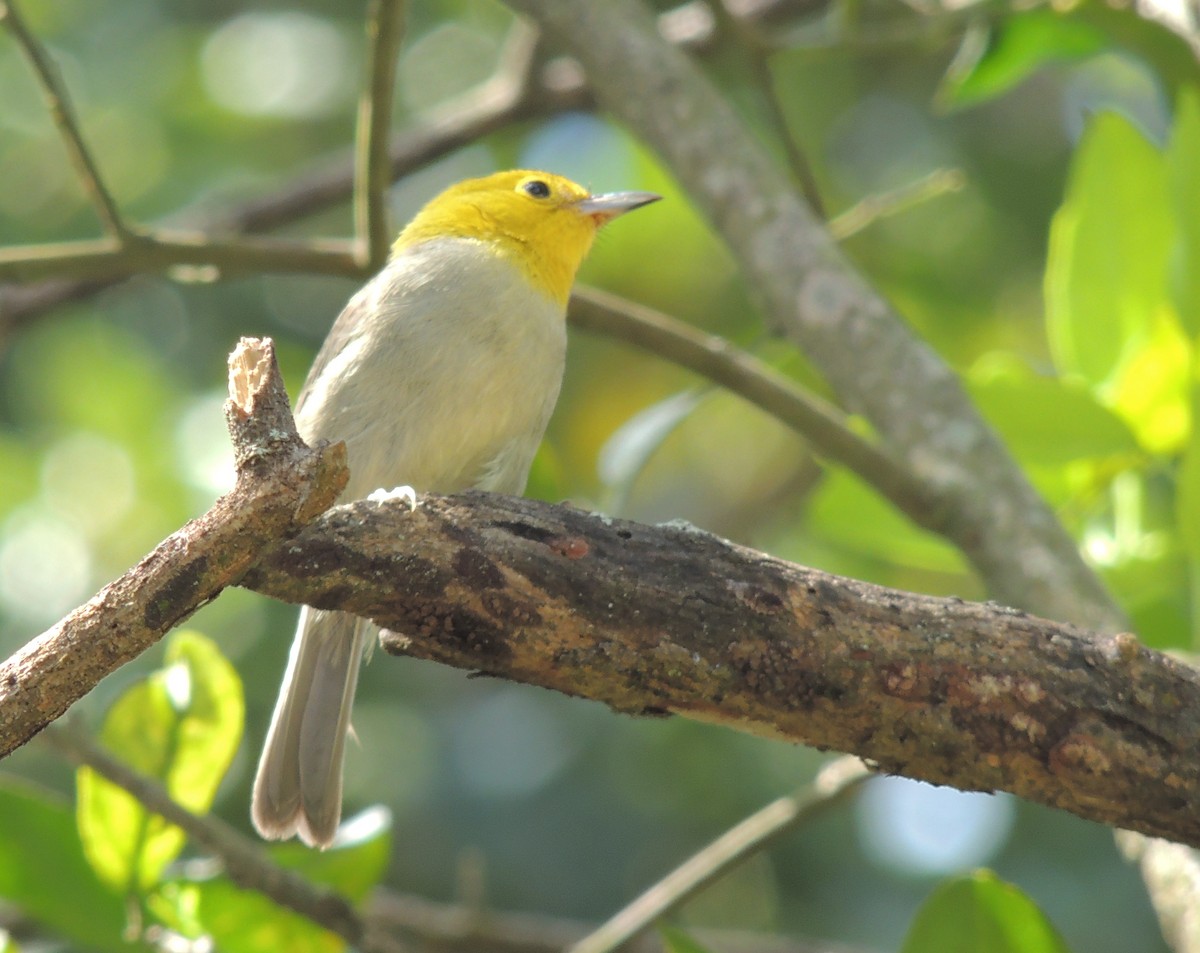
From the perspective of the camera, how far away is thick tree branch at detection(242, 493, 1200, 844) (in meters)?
2.44

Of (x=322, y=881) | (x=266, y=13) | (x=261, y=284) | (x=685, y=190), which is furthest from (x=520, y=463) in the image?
→ (x=266, y=13)

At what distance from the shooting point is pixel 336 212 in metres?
7.40

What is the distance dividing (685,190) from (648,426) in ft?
2.26

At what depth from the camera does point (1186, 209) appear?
347cm

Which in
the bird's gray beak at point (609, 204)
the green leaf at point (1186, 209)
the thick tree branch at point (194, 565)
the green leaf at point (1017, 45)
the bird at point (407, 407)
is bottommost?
the thick tree branch at point (194, 565)

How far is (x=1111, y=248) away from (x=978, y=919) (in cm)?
188

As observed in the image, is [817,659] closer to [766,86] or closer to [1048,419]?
[1048,419]

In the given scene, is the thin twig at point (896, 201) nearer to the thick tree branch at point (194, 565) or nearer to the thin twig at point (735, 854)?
the thin twig at point (735, 854)

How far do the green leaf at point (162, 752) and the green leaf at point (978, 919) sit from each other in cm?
158

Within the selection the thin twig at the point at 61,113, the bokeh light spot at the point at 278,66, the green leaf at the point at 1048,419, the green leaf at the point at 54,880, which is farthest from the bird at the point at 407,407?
the bokeh light spot at the point at 278,66

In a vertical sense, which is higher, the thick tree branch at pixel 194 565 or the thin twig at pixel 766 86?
the thin twig at pixel 766 86

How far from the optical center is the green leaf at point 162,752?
3.31m

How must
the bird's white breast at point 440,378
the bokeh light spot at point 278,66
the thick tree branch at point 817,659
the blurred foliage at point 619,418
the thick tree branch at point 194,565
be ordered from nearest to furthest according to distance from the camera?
the thick tree branch at point 194,565
the thick tree branch at point 817,659
the blurred foliage at point 619,418
the bird's white breast at point 440,378
the bokeh light spot at point 278,66

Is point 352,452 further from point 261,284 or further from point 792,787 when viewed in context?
point 261,284
